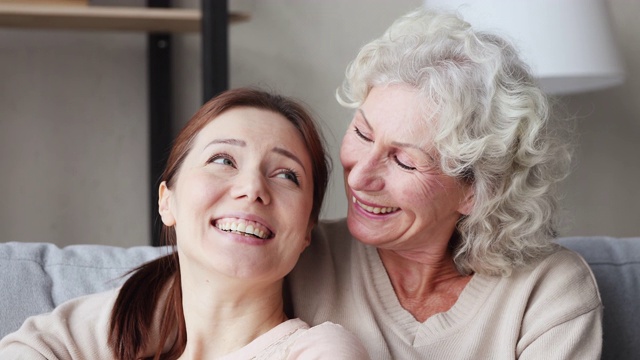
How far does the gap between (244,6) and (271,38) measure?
6.2 inches

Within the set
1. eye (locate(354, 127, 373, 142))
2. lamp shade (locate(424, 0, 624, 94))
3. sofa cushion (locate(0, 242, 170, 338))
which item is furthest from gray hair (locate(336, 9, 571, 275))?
lamp shade (locate(424, 0, 624, 94))

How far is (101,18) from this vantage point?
3045 mm

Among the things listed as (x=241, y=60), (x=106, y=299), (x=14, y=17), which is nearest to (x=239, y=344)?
(x=106, y=299)

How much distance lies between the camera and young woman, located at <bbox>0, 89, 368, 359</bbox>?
5.10ft

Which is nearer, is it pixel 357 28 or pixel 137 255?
pixel 137 255

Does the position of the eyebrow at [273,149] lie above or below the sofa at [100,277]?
above

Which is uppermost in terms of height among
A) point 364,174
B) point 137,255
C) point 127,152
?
point 364,174

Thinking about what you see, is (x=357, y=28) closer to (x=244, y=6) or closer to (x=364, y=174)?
(x=244, y=6)

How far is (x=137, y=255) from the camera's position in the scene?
2086mm

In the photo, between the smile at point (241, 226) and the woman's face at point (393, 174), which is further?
the woman's face at point (393, 174)

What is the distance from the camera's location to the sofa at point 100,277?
6.42 ft

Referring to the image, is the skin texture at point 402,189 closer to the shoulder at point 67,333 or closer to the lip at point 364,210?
the lip at point 364,210

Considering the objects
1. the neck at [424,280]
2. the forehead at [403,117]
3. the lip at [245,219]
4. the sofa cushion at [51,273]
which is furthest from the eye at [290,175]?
the sofa cushion at [51,273]

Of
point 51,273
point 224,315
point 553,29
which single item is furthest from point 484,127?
point 553,29
